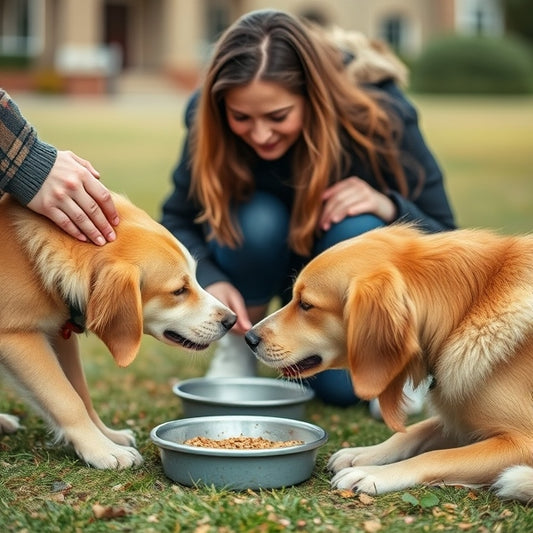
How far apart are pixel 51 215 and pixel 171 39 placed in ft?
118

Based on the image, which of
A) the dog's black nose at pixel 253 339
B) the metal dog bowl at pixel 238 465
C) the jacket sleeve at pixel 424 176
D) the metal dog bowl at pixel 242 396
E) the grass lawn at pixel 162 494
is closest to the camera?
the grass lawn at pixel 162 494

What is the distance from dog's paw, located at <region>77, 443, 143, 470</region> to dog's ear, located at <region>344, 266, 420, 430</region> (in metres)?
0.98

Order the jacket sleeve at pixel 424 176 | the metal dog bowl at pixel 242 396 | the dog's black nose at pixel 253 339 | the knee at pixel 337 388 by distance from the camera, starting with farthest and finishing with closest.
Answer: the jacket sleeve at pixel 424 176 < the knee at pixel 337 388 < the metal dog bowl at pixel 242 396 < the dog's black nose at pixel 253 339

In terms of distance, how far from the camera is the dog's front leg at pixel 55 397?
3525mm

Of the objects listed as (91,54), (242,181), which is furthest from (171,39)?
(242,181)

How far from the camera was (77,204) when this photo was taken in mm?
3535

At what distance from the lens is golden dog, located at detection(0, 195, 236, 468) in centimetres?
342

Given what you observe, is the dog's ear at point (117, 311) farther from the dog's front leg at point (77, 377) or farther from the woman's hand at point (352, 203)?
the woman's hand at point (352, 203)

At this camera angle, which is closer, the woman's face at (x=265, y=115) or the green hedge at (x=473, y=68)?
the woman's face at (x=265, y=115)

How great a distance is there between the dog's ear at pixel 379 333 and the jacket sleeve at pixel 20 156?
4.40 feet

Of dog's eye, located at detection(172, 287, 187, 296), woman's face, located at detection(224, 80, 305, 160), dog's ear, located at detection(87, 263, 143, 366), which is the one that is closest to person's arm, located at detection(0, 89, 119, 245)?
dog's ear, located at detection(87, 263, 143, 366)

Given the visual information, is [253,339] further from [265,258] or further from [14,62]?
[14,62]

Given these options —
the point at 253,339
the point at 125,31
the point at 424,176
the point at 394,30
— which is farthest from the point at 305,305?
the point at 394,30

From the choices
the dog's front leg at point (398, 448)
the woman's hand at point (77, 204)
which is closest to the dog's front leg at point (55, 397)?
the woman's hand at point (77, 204)
